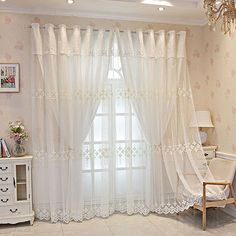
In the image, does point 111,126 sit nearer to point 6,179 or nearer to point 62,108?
point 62,108

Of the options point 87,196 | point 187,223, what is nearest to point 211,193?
point 187,223

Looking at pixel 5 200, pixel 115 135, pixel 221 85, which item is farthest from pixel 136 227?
pixel 221 85

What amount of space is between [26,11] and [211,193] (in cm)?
326

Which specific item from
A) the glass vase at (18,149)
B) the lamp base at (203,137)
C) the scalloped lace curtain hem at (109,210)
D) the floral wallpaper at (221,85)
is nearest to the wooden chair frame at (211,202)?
the scalloped lace curtain hem at (109,210)

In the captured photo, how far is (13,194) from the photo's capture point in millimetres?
3660

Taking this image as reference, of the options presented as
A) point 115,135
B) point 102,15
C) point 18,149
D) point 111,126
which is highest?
point 102,15

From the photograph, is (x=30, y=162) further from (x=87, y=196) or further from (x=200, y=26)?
(x=200, y=26)

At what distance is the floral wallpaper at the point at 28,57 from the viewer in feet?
12.7

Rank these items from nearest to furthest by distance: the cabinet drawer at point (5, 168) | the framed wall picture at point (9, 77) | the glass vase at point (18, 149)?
the cabinet drawer at point (5, 168)
the glass vase at point (18, 149)
the framed wall picture at point (9, 77)

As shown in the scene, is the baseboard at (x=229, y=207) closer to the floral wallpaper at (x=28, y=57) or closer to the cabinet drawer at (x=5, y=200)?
the floral wallpaper at (x=28, y=57)

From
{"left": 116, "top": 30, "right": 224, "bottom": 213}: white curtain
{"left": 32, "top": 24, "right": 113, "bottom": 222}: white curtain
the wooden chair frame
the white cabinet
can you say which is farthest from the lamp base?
the white cabinet

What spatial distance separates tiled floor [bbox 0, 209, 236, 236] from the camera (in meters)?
3.49

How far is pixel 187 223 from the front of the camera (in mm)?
3791

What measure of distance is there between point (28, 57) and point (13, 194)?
1736 mm
